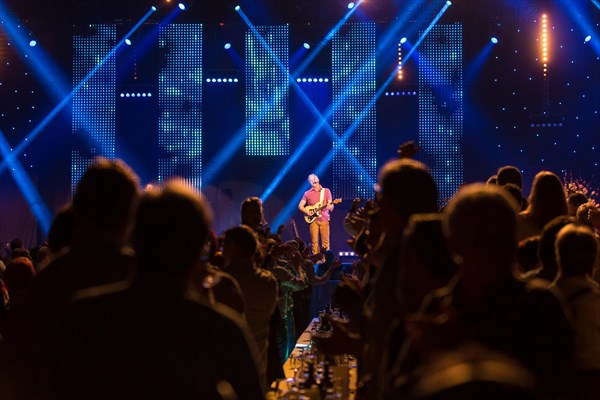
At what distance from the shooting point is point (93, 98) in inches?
661

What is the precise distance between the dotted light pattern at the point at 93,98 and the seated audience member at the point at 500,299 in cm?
1550

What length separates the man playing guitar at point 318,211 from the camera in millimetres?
15172

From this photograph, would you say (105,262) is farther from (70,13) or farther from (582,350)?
(70,13)

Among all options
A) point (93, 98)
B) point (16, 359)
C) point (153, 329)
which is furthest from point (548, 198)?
point (93, 98)

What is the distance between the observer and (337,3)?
16031 mm

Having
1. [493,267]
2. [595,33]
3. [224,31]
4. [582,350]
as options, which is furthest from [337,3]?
[493,267]

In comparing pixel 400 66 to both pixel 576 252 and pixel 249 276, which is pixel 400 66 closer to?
pixel 249 276

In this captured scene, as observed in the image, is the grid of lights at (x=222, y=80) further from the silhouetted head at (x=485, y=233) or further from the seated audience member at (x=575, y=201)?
the silhouetted head at (x=485, y=233)

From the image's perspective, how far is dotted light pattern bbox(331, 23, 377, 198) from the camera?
16281 mm

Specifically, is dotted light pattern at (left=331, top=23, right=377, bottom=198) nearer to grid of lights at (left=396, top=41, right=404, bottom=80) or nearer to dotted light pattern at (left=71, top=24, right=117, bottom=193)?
grid of lights at (left=396, top=41, right=404, bottom=80)

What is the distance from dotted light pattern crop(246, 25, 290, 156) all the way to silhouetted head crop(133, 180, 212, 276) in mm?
14791

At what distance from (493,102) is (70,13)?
29.6ft

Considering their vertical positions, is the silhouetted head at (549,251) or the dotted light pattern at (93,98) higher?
the dotted light pattern at (93,98)

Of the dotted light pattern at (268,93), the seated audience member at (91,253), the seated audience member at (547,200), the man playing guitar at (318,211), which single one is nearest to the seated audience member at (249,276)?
the seated audience member at (547,200)
